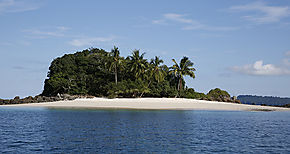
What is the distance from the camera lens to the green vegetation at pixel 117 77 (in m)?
75.9

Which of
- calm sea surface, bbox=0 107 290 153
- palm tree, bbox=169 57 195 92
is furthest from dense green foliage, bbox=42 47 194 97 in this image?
calm sea surface, bbox=0 107 290 153

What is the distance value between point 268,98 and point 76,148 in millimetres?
122281

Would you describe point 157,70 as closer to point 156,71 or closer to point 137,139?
point 156,71

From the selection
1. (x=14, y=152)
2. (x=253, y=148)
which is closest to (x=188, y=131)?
(x=253, y=148)

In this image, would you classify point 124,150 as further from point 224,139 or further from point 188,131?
point 188,131

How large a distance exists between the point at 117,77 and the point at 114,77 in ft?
2.39

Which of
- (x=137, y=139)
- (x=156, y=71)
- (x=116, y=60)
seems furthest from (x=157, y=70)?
(x=137, y=139)

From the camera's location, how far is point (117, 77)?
8200 cm

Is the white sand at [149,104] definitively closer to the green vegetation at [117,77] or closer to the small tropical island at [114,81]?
the small tropical island at [114,81]

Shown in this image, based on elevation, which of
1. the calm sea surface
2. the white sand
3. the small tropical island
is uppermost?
the small tropical island

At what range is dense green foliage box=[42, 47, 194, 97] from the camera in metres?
75.9

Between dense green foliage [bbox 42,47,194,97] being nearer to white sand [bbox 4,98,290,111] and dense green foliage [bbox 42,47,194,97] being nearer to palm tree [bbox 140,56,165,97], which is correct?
palm tree [bbox 140,56,165,97]

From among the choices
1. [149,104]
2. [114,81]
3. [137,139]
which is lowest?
[137,139]

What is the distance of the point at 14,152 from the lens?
1869 cm
